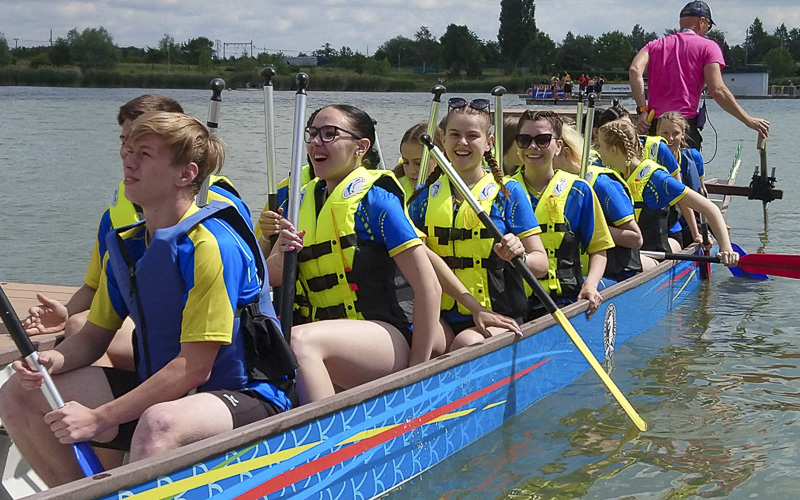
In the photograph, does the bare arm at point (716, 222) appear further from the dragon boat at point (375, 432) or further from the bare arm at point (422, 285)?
Answer: the bare arm at point (422, 285)

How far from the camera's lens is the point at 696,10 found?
26.1 ft

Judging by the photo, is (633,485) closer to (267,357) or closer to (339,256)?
(339,256)

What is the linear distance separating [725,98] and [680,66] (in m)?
0.47

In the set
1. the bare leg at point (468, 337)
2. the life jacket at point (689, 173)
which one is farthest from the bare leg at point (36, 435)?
the life jacket at point (689, 173)

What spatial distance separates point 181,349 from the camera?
278cm

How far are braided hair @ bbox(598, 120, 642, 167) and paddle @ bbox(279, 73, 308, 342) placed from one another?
10.9 feet

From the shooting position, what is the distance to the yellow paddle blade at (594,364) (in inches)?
183

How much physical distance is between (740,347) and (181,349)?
16.5ft

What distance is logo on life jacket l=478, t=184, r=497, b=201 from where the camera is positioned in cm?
443

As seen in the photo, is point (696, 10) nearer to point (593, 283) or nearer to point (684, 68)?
point (684, 68)

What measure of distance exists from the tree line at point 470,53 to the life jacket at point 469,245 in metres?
59.5

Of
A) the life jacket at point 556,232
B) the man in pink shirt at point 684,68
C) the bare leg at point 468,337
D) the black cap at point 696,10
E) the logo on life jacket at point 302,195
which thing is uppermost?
the black cap at point 696,10

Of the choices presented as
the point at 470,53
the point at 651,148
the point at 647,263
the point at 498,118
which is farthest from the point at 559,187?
the point at 470,53

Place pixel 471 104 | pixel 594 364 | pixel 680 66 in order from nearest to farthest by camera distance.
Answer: pixel 471 104 < pixel 594 364 < pixel 680 66
